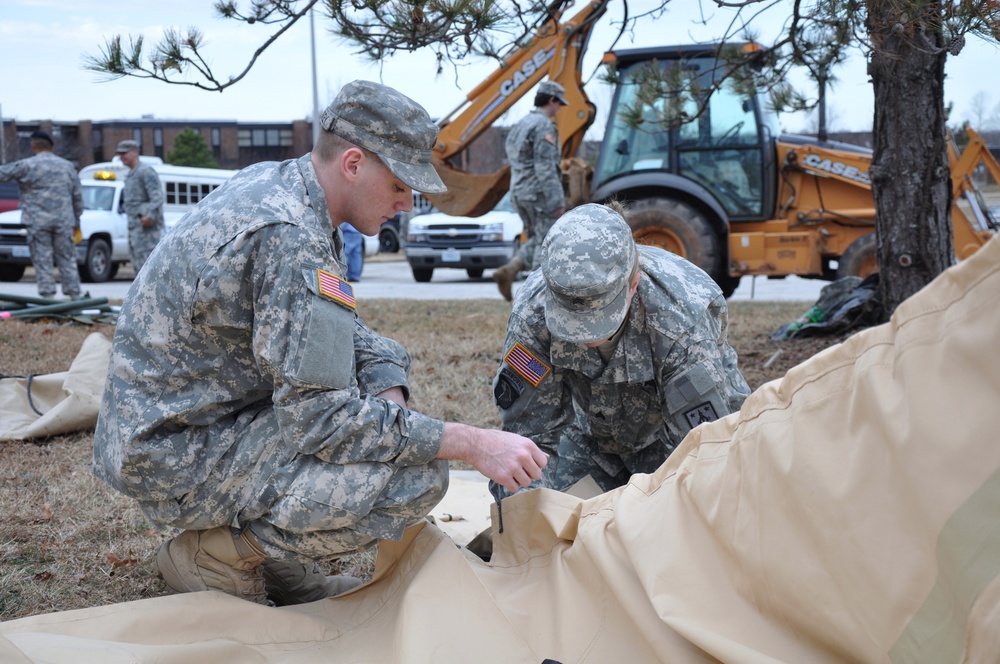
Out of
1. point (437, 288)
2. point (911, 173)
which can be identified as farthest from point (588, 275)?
point (437, 288)

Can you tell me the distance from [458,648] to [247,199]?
994 millimetres

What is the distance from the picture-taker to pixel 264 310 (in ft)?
6.40

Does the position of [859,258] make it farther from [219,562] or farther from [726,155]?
[219,562]

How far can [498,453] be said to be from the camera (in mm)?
2031

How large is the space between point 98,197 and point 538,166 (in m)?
8.49

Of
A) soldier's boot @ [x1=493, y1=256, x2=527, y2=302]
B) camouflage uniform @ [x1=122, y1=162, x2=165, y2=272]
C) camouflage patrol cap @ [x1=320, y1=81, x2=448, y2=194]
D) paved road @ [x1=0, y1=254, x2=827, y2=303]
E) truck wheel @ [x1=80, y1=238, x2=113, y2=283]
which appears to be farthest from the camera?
truck wheel @ [x1=80, y1=238, x2=113, y2=283]

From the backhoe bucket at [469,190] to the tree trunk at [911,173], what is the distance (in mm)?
3766

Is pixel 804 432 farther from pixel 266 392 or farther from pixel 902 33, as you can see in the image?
pixel 902 33

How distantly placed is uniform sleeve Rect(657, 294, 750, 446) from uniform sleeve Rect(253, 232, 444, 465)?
2.53ft

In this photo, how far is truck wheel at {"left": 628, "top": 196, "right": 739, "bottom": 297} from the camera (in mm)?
7945

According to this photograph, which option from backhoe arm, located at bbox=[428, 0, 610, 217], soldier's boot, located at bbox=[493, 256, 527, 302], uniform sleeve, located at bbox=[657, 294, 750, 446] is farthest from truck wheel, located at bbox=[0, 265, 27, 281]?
uniform sleeve, located at bbox=[657, 294, 750, 446]

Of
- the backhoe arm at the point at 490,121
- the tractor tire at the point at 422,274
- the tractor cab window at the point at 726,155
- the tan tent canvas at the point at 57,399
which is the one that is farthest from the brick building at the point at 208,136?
the tan tent canvas at the point at 57,399

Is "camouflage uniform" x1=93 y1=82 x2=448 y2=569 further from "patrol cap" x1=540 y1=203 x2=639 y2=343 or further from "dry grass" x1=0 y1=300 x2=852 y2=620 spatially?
"dry grass" x1=0 y1=300 x2=852 y2=620

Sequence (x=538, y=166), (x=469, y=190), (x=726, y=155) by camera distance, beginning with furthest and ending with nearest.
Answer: (x=469, y=190), (x=726, y=155), (x=538, y=166)
